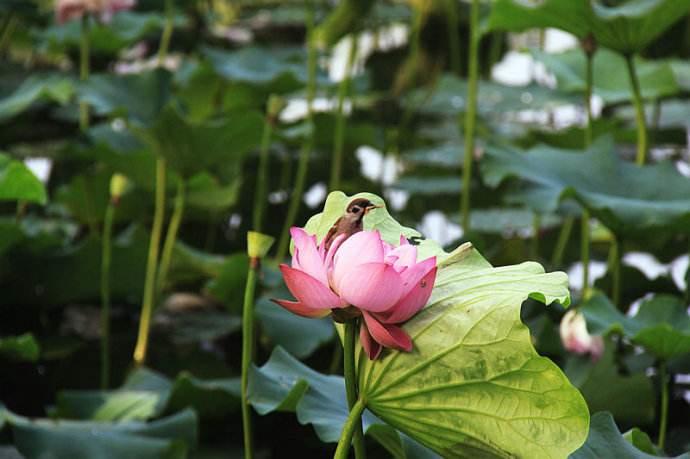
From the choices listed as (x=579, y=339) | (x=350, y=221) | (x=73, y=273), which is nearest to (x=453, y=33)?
(x=73, y=273)

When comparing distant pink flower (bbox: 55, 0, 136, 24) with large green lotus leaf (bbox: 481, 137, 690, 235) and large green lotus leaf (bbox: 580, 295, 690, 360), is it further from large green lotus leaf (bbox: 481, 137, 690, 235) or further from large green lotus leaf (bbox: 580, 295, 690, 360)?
large green lotus leaf (bbox: 580, 295, 690, 360)

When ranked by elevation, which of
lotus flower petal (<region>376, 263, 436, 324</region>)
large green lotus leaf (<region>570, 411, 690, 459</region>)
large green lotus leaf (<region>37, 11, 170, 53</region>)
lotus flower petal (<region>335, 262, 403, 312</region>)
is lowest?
large green lotus leaf (<region>37, 11, 170, 53</region>)

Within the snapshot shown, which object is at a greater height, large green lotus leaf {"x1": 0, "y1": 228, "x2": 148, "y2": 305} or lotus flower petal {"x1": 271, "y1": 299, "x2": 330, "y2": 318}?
lotus flower petal {"x1": 271, "y1": 299, "x2": 330, "y2": 318}

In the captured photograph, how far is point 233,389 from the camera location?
1.45 meters

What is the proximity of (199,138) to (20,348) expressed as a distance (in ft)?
1.55

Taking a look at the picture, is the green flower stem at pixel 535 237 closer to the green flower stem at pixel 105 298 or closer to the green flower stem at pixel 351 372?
the green flower stem at pixel 105 298

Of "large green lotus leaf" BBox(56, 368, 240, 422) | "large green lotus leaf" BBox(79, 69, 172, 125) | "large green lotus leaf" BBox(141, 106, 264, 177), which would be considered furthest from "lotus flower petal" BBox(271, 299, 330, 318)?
"large green lotus leaf" BBox(79, 69, 172, 125)

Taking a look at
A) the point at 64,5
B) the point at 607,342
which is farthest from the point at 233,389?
the point at 64,5

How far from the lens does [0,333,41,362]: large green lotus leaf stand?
1.50 meters

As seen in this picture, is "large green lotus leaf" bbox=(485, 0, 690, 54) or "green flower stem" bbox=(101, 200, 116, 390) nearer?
"large green lotus leaf" bbox=(485, 0, 690, 54)

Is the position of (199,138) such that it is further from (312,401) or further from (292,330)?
(312,401)

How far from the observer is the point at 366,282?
2.40 feet

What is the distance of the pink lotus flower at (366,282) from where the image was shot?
730mm

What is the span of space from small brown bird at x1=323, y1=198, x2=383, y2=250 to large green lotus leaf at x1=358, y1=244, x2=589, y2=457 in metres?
0.07
